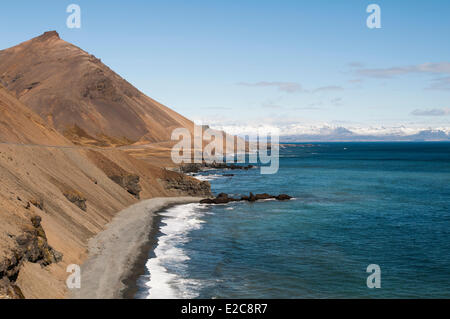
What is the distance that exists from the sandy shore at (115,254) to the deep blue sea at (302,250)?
1468 mm

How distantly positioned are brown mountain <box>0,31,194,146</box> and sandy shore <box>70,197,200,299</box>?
98.2m

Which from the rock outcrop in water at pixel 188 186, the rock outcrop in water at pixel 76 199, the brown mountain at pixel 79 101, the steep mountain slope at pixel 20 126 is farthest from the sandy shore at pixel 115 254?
the brown mountain at pixel 79 101

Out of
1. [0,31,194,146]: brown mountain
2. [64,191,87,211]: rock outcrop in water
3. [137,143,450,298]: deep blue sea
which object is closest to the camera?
[137,143,450,298]: deep blue sea

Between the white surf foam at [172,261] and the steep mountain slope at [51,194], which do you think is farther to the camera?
the white surf foam at [172,261]

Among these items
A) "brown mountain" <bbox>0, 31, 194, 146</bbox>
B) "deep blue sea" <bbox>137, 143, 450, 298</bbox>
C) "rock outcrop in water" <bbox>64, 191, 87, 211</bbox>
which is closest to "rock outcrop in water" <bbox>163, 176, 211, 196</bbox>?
"deep blue sea" <bbox>137, 143, 450, 298</bbox>

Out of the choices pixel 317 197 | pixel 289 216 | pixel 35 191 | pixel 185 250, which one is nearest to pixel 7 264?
pixel 35 191

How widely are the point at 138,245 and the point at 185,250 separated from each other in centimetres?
375

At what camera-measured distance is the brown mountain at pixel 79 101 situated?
15388 centimetres

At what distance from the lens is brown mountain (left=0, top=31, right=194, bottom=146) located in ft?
505

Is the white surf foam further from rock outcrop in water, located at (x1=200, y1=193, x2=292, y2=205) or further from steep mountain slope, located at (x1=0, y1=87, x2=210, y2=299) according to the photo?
rock outcrop in water, located at (x1=200, y1=193, x2=292, y2=205)
